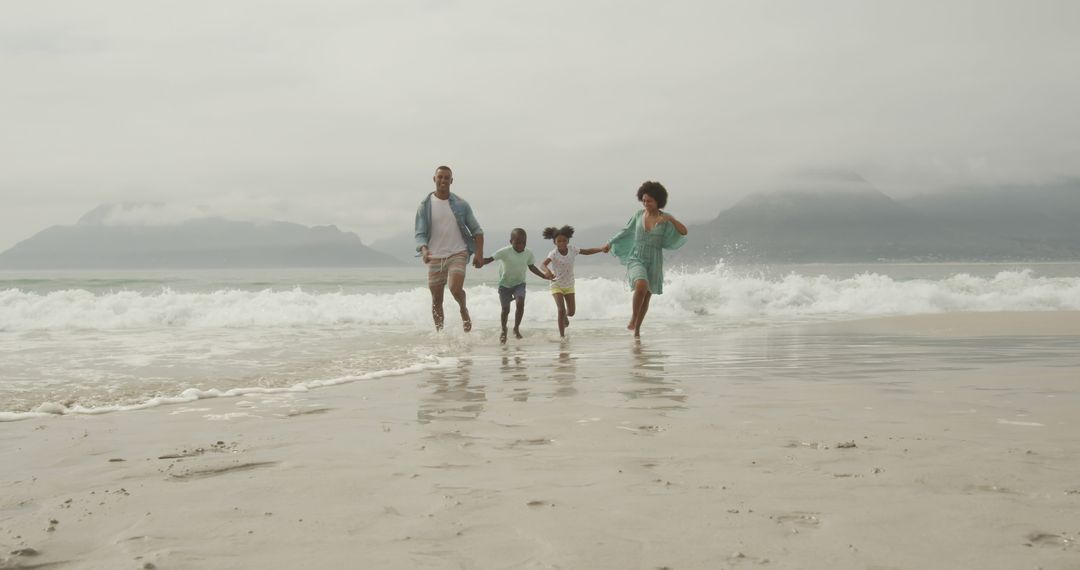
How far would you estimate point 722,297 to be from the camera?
1967cm

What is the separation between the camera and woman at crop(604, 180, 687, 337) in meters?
9.95

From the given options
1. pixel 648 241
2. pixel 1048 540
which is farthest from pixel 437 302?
pixel 1048 540

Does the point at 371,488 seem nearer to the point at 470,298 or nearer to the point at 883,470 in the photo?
the point at 883,470

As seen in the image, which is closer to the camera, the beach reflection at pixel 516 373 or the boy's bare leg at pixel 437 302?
A: the beach reflection at pixel 516 373

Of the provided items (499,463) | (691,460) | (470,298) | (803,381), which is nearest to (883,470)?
(691,460)

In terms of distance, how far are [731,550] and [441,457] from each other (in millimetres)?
1496

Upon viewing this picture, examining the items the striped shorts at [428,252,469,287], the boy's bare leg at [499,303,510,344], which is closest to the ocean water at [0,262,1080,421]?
the boy's bare leg at [499,303,510,344]

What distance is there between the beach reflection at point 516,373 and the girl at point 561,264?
2.27m

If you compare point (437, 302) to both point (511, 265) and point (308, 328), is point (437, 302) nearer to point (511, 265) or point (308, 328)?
point (511, 265)

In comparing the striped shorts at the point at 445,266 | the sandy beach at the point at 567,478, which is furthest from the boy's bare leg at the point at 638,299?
the sandy beach at the point at 567,478

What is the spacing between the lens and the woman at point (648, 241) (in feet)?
32.6

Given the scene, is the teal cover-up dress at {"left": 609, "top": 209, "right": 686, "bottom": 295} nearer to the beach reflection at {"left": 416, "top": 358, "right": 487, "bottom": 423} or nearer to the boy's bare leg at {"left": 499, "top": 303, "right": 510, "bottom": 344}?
the boy's bare leg at {"left": 499, "top": 303, "right": 510, "bottom": 344}

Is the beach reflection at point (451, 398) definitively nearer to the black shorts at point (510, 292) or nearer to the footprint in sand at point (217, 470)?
the footprint in sand at point (217, 470)

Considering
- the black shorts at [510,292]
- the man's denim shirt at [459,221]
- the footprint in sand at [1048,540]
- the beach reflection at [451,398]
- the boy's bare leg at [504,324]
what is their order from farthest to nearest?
the black shorts at [510,292]
the boy's bare leg at [504,324]
the man's denim shirt at [459,221]
the beach reflection at [451,398]
the footprint in sand at [1048,540]
